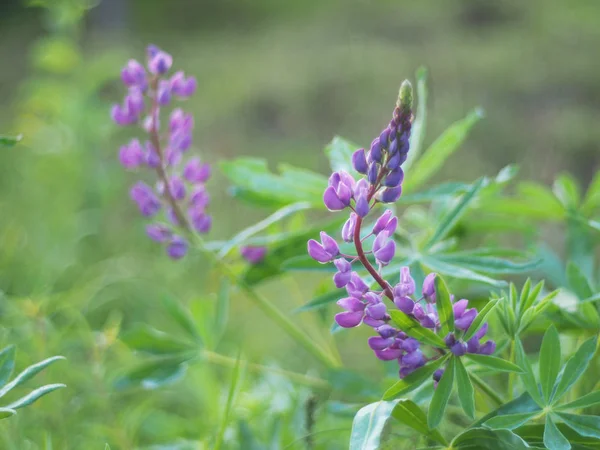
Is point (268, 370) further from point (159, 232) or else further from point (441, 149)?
point (441, 149)

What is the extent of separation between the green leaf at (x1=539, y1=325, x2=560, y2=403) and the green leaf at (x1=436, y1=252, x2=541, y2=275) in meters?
0.09

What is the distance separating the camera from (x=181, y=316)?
906mm

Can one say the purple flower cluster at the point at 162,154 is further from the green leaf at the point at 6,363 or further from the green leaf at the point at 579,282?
the green leaf at the point at 579,282

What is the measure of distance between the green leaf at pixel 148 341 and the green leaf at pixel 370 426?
40 centimetres

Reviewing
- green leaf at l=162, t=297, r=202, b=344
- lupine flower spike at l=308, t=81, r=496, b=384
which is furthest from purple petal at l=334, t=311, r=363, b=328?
green leaf at l=162, t=297, r=202, b=344

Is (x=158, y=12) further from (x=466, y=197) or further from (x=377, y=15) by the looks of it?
(x=466, y=197)

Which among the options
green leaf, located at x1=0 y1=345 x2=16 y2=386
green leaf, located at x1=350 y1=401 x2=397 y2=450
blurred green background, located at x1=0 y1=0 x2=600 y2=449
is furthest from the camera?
blurred green background, located at x1=0 y1=0 x2=600 y2=449

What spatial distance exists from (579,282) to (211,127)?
2320 mm

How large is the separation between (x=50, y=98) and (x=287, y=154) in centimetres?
99

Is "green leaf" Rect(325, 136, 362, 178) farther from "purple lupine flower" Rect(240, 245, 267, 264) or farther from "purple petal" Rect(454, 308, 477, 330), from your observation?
"purple petal" Rect(454, 308, 477, 330)

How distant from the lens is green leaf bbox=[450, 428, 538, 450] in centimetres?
55

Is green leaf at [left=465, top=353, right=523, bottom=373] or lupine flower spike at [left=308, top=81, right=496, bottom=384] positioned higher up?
lupine flower spike at [left=308, top=81, right=496, bottom=384]

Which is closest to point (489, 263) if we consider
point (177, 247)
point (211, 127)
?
point (177, 247)

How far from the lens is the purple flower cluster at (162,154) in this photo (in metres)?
0.82
